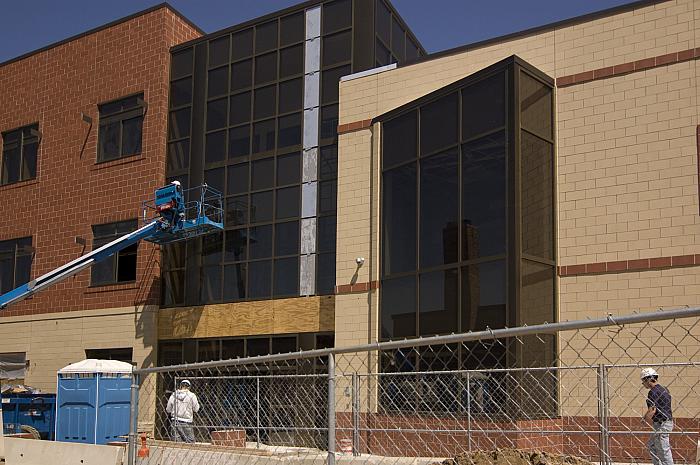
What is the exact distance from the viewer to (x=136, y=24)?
28.0 meters

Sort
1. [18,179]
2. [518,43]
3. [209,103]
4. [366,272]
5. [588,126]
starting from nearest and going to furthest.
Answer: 1. [588,126]
2. [518,43]
3. [366,272]
4. [209,103]
5. [18,179]

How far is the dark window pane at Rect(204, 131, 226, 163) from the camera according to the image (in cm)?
2547

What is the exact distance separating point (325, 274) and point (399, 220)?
12.7 ft

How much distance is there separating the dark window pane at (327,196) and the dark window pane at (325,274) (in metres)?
1.23

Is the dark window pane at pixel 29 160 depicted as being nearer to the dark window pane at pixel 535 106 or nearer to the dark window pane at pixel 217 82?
the dark window pane at pixel 217 82

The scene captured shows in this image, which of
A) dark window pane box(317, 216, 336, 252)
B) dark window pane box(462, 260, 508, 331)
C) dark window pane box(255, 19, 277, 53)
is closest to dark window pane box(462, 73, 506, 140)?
dark window pane box(462, 260, 508, 331)

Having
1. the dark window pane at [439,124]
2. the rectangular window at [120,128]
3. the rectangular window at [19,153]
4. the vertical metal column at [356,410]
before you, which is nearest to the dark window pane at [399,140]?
the dark window pane at [439,124]

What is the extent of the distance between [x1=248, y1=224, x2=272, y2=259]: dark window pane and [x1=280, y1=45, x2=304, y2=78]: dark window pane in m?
4.45

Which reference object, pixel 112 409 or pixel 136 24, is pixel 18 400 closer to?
pixel 112 409

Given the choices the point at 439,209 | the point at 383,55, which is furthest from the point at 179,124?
the point at 439,209

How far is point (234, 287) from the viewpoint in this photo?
24.5 meters

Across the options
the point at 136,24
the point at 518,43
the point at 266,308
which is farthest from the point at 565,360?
the point at 136,24

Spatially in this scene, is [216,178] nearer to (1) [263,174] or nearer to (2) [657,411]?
(1) [263,174]

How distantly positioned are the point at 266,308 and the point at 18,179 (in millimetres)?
12951
